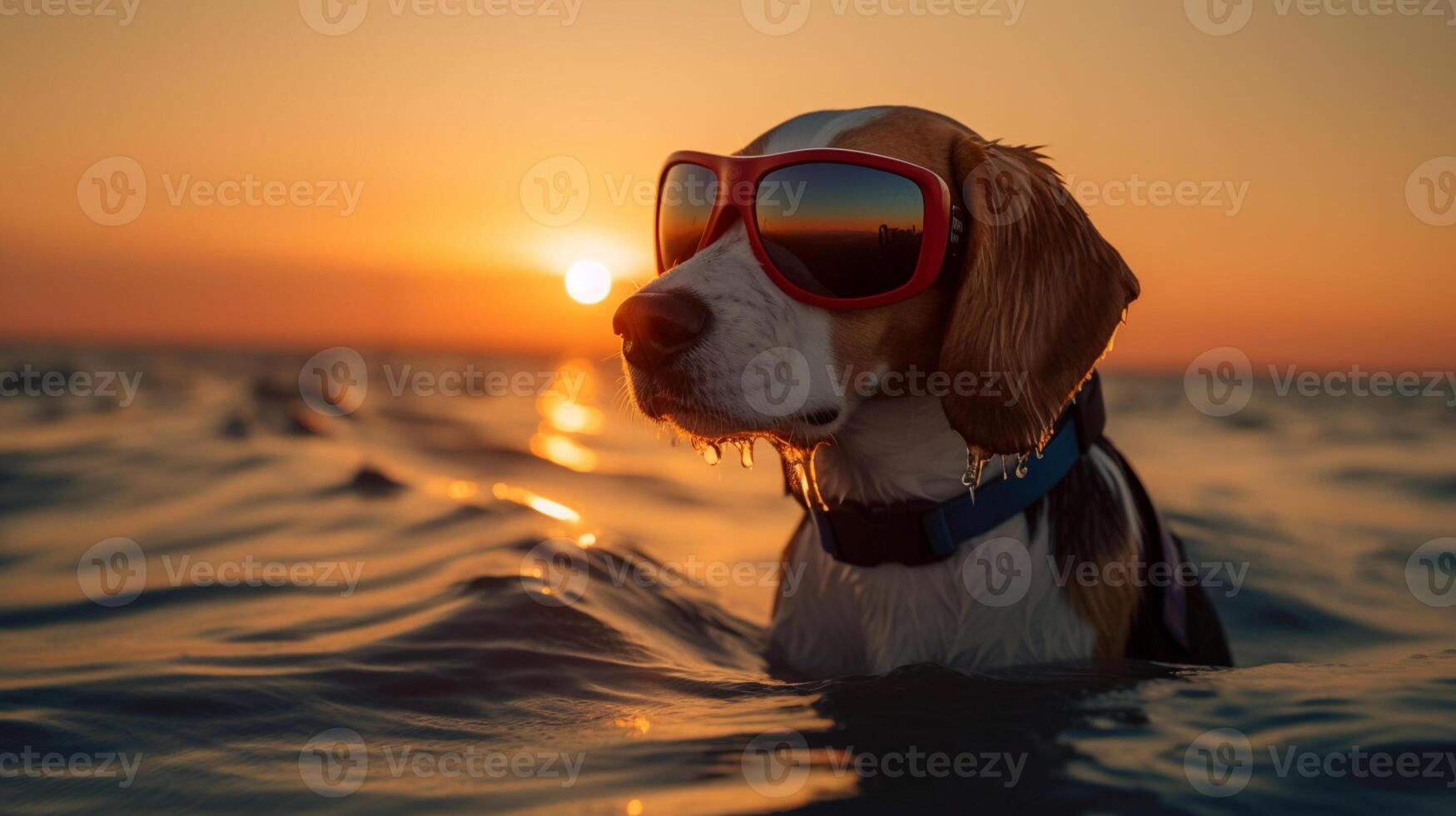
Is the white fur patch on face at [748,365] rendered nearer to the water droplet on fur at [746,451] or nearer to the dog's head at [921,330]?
the dog's head at [921,330]

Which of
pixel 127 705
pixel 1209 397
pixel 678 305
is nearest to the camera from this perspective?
pixel 678 305

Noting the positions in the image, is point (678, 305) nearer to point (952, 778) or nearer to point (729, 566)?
point (952, 778)

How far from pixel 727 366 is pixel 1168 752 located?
1.40 m

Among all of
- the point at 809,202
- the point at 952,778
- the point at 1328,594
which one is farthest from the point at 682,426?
the point at 1328,594

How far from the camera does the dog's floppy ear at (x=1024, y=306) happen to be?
2865mm

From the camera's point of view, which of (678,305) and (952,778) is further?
(678,305)

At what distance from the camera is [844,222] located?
2930 millimetres

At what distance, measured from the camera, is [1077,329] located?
2.94m
